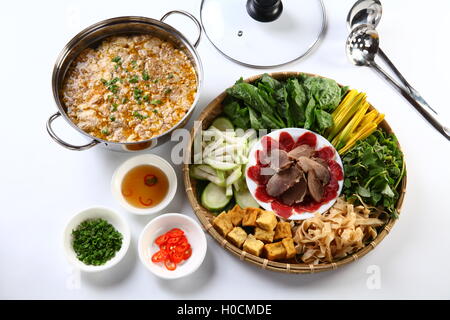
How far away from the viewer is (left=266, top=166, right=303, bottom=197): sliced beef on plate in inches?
133

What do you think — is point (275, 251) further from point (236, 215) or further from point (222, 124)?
point (222, 124)

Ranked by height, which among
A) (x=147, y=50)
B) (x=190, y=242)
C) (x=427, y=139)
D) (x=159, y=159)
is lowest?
(x=190, y=242)

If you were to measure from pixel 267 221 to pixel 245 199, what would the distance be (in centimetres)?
A: 31

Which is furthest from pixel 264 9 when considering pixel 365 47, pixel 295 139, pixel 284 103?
pixel 295 139

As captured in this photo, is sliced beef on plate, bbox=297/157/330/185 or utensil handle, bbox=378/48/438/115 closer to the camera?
sliced beef on plate, bbox=297/157/330/185

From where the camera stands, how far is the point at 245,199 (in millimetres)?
3523

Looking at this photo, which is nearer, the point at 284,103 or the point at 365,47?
the point at 284,103

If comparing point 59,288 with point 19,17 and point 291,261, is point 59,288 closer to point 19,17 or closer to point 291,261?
point 291,261

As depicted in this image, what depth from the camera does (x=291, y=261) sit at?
3373mm

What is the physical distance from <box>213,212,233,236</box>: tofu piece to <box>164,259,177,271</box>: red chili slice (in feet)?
1.20

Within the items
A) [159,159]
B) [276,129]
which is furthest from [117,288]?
[276,129]

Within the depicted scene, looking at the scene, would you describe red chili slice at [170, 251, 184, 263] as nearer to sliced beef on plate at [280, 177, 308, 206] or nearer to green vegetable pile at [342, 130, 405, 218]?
sliced beef on plate at [280, 177, 308, 206]

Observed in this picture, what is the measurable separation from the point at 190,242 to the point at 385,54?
2050 mm

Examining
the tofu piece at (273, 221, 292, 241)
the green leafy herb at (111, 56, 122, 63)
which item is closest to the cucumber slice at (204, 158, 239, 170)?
the tofu piece at (273, 221, 292, 241)
